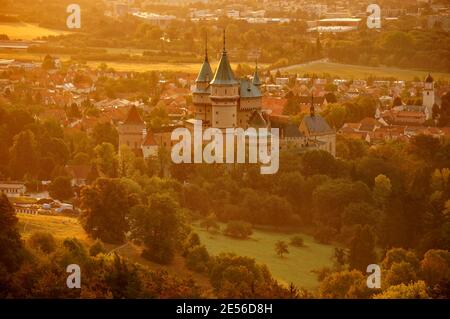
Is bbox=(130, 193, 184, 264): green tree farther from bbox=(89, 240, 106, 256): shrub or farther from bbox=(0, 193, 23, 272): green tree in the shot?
bbox=(0, 193, 23, 272): green tree

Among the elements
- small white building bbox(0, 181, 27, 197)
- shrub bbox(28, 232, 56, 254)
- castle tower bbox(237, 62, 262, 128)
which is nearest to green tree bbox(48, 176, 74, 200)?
small white building bbox(0, 181, 27, 197)

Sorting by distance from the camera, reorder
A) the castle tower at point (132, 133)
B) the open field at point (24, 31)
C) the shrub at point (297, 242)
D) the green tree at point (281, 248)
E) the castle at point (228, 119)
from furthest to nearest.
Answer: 1. the open field at point (24, 31)
2. the castle tower at point (132, 133)
3. the castle at point (228, 119)
4. the shrub at point (297, 242)
5. the green tree at point (281, 248)

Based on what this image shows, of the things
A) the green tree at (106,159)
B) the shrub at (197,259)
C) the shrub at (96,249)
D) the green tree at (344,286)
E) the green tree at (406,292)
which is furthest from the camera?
the green tree at (106,159)

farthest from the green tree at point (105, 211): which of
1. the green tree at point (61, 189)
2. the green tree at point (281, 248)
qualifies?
the green tree at point (281, 248)

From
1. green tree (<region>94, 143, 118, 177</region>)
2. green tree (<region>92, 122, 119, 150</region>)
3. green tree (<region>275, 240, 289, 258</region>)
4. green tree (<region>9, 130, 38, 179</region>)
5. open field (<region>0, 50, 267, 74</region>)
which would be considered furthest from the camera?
open field (<region>0, 50, 267, 74</region>)

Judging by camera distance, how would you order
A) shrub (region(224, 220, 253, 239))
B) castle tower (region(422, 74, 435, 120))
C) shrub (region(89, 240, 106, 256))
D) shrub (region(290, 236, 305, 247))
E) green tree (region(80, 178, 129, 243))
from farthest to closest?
castle tower (region(422, 74, 435, 120)), shrub (region(224, 220, 253, 239)), shrub (region(290, 236, 305, 247)), green tree (region(80, 178, 129, 243)), shrub (region(89, 240, 106, 256))

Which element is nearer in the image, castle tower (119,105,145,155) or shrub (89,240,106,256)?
shrub (89,240,106,256)

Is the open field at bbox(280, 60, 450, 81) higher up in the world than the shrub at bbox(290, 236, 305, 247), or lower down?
higher up

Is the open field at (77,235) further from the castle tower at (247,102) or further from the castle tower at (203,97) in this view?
the castle tower at (247,102)
